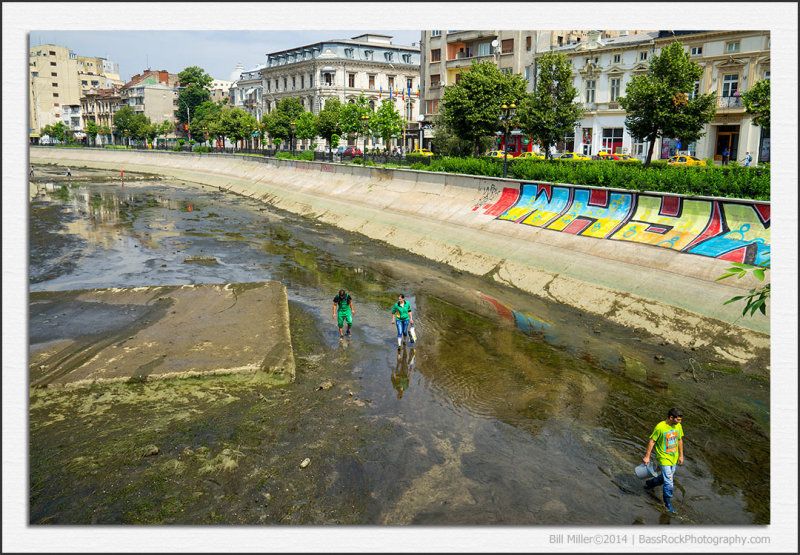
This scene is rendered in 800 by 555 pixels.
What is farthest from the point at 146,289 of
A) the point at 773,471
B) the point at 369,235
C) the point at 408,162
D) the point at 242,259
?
the point at 408,162

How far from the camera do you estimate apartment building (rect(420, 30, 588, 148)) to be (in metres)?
62.9

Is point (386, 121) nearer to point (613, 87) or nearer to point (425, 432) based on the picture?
point (613, 87)

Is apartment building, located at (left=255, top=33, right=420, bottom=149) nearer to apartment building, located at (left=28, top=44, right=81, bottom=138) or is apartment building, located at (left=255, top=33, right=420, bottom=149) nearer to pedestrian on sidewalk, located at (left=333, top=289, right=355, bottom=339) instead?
pedestrian on sidewalk, located at (left=333, top=289, right=355, bottom=339)

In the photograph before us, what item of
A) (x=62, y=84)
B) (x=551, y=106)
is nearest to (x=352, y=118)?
(x=551, y=106)

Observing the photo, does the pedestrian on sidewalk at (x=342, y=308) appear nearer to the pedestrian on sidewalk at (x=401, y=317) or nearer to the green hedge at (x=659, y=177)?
the pedestrian on sidewalk at (x=401, y=317)

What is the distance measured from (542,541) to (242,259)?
2632 centimetres

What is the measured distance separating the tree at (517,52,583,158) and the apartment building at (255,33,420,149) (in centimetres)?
5142

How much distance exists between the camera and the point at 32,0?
7164 mm

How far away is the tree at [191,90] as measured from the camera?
5177 inches

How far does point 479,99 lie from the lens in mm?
43500

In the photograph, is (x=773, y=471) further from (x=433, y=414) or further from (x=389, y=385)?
(x=389, y=385)

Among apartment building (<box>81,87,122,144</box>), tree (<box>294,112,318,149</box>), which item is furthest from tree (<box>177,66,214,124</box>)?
tree (<box>294,112,318,149</box>)

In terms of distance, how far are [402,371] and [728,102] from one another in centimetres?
4407

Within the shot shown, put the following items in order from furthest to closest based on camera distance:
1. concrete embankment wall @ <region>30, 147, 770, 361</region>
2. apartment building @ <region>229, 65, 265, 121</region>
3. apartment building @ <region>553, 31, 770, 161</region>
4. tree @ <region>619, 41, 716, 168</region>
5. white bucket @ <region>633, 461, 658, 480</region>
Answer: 1. apartment building @ <region>229, 65, 265, 121</region>
2. apartment building @ <region>553, 31, 770, 161</region>
3. tree @ <region>619, 41, 716, 168</region>
4. concrete embankment wall @ <region>30, 147, 770, 361</region>
5. white bucket @ <region>633, 461, 658, 480</region>
